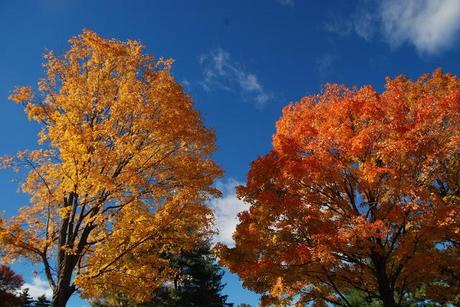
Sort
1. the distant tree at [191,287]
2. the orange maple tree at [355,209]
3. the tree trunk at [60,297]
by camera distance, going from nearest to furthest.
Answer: the tree trunk at [60,297] < the orange maple tree at [355,209] < the distant tree at [191,287]

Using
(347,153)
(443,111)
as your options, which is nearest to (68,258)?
(347,153)

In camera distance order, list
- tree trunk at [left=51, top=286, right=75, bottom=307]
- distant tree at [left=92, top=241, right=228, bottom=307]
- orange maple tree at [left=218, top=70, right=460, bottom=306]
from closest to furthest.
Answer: tree trunk at [left=51, top=286, right=75, bottom=307]
orange maple tree at [left=218, top=70, right=460, bottom=306]
distant tree at [left=92, top=241, right=228, bottom=307]

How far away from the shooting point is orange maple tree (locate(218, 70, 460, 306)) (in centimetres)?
1177

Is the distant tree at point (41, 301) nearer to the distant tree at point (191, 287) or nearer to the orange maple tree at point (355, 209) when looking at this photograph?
the distant tree at point (191, 287)

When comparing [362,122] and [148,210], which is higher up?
[362,122]

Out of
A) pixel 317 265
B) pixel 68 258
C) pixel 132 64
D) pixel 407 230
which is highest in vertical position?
pixel 132 64

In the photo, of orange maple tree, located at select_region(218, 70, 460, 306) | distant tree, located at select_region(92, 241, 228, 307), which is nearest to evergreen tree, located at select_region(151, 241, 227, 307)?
distant tree, located at select_region(92, 241, 228, 307)

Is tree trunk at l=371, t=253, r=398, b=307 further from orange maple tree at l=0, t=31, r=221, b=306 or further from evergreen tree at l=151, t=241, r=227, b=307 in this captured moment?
evergreen tree at l=151, t=241, r=227, b=307

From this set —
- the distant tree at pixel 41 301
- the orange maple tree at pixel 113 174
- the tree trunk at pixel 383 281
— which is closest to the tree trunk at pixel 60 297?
the orange maple tree at pixel 113 174

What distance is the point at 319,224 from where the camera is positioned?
1239cm

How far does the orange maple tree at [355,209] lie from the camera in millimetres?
Result: 11773

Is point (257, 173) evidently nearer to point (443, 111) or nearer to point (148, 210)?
point (148, 210)

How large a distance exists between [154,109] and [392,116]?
25.7ft

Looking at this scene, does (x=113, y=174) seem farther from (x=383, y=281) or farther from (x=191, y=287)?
(x=191, y=287)
